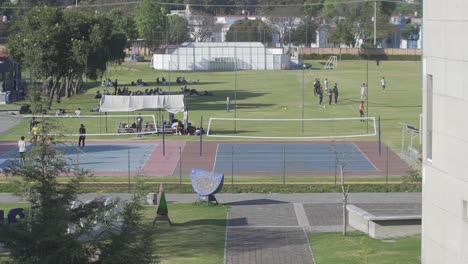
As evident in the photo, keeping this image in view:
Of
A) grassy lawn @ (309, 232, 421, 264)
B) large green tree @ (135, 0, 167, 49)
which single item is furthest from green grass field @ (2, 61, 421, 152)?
large green tree @ (135, 0, 167, 49)

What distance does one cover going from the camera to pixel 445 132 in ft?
72.9

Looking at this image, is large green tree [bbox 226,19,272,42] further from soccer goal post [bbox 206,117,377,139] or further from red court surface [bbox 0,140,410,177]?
red court surface [bbox 0,140,410,177]

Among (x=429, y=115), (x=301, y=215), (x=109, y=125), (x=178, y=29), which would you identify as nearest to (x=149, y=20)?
(x=178, y=29)

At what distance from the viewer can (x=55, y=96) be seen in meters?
82.4

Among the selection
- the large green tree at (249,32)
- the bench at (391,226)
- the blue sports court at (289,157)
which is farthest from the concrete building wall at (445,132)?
the large green tree at (249,32)

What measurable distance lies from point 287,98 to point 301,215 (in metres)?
45.7

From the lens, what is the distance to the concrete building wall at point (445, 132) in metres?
21.1

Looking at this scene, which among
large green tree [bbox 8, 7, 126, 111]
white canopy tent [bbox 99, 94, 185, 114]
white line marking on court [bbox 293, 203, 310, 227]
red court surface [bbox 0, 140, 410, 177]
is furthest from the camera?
large green tree [bbox 8, 7, 126, 111]

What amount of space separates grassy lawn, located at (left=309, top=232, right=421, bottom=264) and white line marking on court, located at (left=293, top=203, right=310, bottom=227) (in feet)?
7.08

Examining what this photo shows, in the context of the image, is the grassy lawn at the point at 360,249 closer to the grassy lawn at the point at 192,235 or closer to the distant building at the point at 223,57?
the grassy lawn at the point at 192,235

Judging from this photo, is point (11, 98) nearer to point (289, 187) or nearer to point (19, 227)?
point (289, 187)

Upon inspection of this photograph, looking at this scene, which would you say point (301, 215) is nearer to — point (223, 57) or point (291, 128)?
point (291, 128)

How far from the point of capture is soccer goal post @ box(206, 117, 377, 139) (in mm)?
56691

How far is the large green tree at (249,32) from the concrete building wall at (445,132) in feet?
369
